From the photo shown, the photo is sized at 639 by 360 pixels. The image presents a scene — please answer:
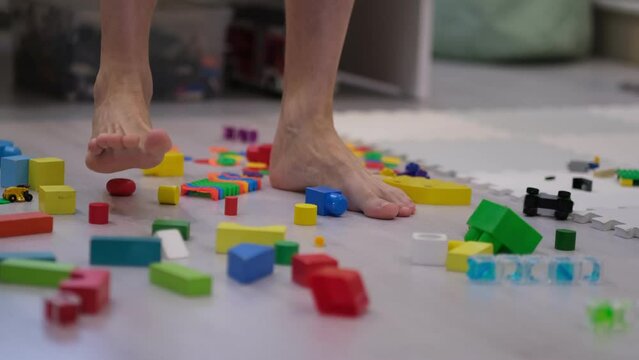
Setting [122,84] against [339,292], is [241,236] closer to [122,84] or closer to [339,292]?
[339,292]

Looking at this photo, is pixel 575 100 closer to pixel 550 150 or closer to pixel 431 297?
pixel 550 150

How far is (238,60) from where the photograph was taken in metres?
2.84

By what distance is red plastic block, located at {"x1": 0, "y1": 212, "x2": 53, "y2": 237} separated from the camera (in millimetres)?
1196

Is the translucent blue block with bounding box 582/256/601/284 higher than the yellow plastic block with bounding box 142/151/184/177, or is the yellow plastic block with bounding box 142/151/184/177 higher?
the yellow plastic block with bounding box 142/151/184/177

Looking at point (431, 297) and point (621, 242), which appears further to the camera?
point (621, 242)

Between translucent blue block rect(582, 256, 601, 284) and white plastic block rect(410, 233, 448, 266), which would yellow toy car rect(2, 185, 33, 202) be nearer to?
white plastic block rect(410, 233, 448, 266)

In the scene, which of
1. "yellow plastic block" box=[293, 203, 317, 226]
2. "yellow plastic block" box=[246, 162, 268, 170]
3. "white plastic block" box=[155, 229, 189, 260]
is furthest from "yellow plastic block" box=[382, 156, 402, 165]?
"white plastic block" box=[155, 229, 189, 260]

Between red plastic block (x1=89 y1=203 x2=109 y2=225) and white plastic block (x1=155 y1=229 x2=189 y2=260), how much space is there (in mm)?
126

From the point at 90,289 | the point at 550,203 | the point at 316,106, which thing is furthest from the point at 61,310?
the point at 550,203

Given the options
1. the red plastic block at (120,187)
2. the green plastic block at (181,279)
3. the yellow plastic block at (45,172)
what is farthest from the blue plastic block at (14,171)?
the green plastic block at (181,279)

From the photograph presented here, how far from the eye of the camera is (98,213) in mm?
1284

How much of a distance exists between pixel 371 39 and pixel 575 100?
0.56 m

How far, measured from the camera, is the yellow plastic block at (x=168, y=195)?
55.5 inches

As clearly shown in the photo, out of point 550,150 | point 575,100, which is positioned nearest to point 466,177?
point 550,150
